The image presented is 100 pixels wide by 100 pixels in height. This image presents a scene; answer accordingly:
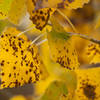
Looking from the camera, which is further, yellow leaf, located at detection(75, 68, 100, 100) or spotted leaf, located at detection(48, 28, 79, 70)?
yellow leaf, located at detection(75, 68, 100, 100)

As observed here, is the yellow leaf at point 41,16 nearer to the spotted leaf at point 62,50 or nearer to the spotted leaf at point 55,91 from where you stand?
the spotted leaf at point 62,50

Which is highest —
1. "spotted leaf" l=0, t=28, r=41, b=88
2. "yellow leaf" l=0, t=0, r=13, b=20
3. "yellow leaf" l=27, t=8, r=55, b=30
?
"yellow leaf" l=0, t=0, r=13, b=20

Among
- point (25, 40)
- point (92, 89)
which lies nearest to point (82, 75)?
point (92, 89)

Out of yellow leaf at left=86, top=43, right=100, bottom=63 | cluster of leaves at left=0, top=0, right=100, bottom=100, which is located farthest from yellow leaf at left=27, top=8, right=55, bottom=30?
yellow leaf at left=86, top=43, right=100, bottom=63

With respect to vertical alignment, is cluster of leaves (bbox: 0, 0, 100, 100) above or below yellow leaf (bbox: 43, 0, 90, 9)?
below

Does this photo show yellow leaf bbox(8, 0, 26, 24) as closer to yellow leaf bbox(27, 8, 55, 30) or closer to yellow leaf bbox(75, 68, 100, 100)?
yellow leaf bbox(27, 8, 55, 30)

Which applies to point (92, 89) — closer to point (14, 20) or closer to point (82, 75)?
point (82, 75)

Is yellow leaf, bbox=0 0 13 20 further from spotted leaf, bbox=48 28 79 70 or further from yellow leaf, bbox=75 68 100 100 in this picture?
yellow leaf, bbox=75 68 100 100
